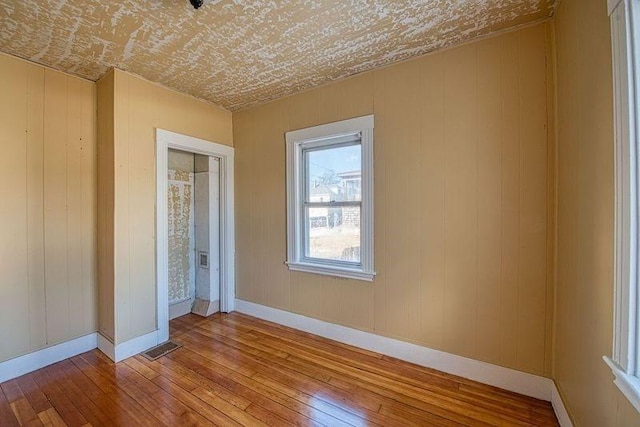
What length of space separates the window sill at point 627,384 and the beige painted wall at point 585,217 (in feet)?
0.19

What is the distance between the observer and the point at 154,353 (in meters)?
2.47

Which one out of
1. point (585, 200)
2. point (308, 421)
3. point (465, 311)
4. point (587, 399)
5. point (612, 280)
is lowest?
point (308, 421)

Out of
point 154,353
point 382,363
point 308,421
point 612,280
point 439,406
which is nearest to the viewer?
point 612,280

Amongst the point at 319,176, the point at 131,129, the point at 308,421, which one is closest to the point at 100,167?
the point at 131,129

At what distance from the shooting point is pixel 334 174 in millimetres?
2795

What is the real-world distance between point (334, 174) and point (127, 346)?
2522mm

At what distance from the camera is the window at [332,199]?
2.51m

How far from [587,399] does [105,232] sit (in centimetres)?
359

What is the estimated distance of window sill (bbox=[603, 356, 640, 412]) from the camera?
86 cm

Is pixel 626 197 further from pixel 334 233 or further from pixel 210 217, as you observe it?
pixel 210 217

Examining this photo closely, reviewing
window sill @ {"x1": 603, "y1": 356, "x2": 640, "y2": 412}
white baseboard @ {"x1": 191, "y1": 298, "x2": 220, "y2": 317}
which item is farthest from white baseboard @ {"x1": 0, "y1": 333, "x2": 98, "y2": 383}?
window sill @ {"x1": 603, "y1": 356, "x2": 640, "y2": 412}

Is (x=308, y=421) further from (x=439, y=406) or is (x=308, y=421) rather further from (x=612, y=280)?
(x=612, y=280)

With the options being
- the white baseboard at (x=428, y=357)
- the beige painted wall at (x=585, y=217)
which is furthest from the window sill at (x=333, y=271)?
the beige painted wall at (x=585, y=217)

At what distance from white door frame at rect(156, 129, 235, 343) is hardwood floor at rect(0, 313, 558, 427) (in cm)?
62
